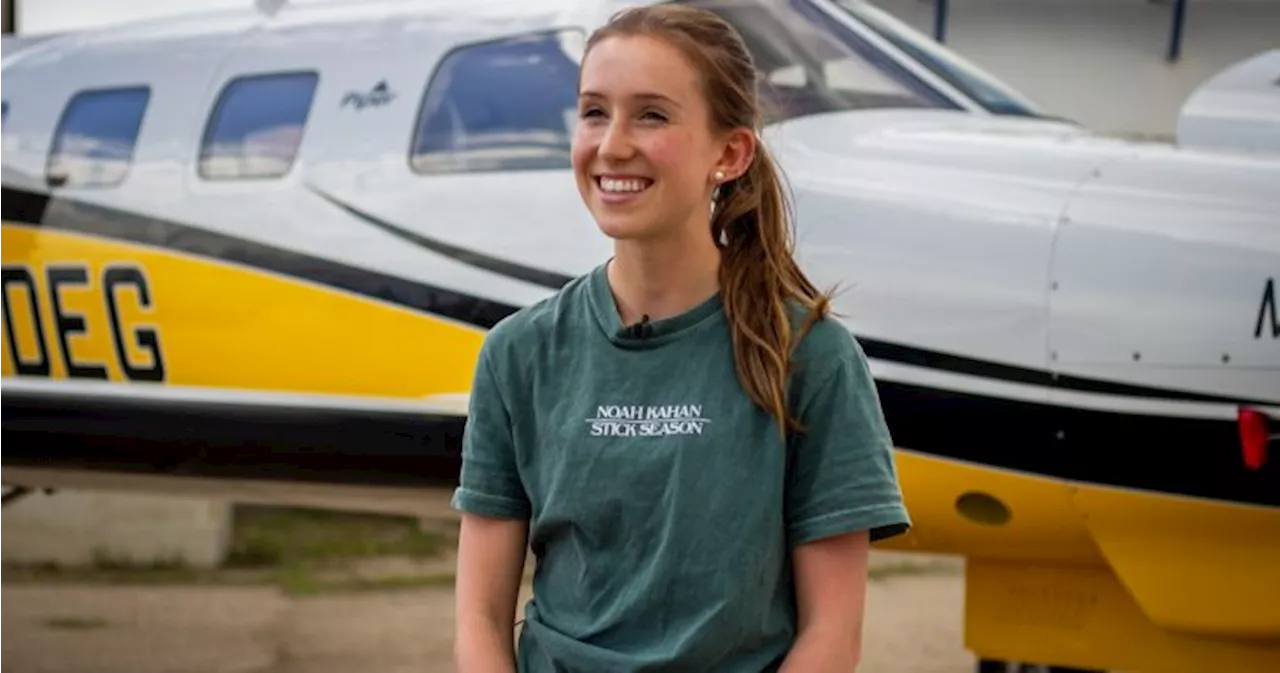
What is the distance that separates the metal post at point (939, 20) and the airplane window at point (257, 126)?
883 centimetres

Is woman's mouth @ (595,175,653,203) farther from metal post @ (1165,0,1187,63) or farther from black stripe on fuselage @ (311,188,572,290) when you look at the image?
metal post @ (1165,0,1187,63)

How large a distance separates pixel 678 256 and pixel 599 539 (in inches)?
14.1

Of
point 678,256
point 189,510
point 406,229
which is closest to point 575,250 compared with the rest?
point 406,229

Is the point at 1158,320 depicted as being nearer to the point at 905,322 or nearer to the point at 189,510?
the point at 905,322

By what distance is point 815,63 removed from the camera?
6.30 metres

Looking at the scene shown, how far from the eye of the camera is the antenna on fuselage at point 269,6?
288 inches

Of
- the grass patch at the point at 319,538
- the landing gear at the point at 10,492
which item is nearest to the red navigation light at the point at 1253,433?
the landing gear at the point at 10,492

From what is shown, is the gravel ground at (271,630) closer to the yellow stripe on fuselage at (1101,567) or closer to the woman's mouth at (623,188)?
the yellow stripe on fuselage at (1101,567)

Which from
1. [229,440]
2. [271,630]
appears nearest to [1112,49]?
[271,630]

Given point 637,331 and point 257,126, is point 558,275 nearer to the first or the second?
point 257,126

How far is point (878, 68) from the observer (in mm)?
6383

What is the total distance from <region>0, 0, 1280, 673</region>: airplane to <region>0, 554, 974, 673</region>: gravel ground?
2.11m

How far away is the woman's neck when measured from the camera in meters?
2.39

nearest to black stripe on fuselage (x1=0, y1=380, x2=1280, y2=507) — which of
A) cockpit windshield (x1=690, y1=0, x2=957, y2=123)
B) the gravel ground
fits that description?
cockpit windshield (x1=690, y1=0, x2=957, y2=123)
